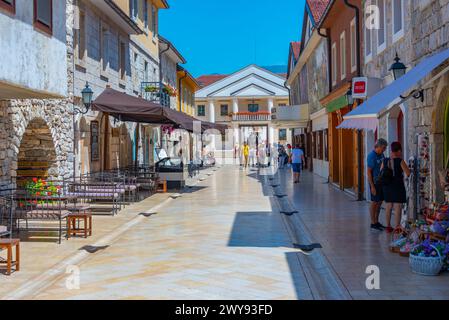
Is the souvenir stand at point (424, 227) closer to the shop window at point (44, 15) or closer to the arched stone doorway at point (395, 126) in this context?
the arched stone doorway at point (395, 126)

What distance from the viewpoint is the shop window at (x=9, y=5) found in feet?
25.2

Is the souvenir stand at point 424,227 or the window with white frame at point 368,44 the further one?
the window with white frame at point 368,44

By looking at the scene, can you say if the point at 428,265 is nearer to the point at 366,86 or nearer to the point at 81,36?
the point at 366,86

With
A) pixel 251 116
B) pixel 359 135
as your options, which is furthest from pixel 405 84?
pixel 251 116

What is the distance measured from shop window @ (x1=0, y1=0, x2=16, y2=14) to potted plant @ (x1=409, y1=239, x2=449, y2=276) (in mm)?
6357

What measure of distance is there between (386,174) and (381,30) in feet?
19.2

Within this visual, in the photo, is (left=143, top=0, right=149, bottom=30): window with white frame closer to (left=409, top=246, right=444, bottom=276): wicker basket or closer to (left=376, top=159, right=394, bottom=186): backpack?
(left=376, top=159, right=394, bottom=186): backpack

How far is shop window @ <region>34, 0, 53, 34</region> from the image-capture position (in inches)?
356

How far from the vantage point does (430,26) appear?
922cm

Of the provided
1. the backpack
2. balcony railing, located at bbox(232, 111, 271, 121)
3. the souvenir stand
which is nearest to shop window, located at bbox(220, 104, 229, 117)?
balcony railing, located at bbox(232, 111, 271, 121)

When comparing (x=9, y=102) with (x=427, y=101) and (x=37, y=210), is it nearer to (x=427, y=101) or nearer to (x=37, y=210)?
(x=37, y=210)

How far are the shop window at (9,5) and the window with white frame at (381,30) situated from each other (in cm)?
841

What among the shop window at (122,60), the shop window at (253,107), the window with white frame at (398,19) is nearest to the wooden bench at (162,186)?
the shop window at (122,60)

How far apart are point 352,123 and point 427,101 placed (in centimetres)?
247
